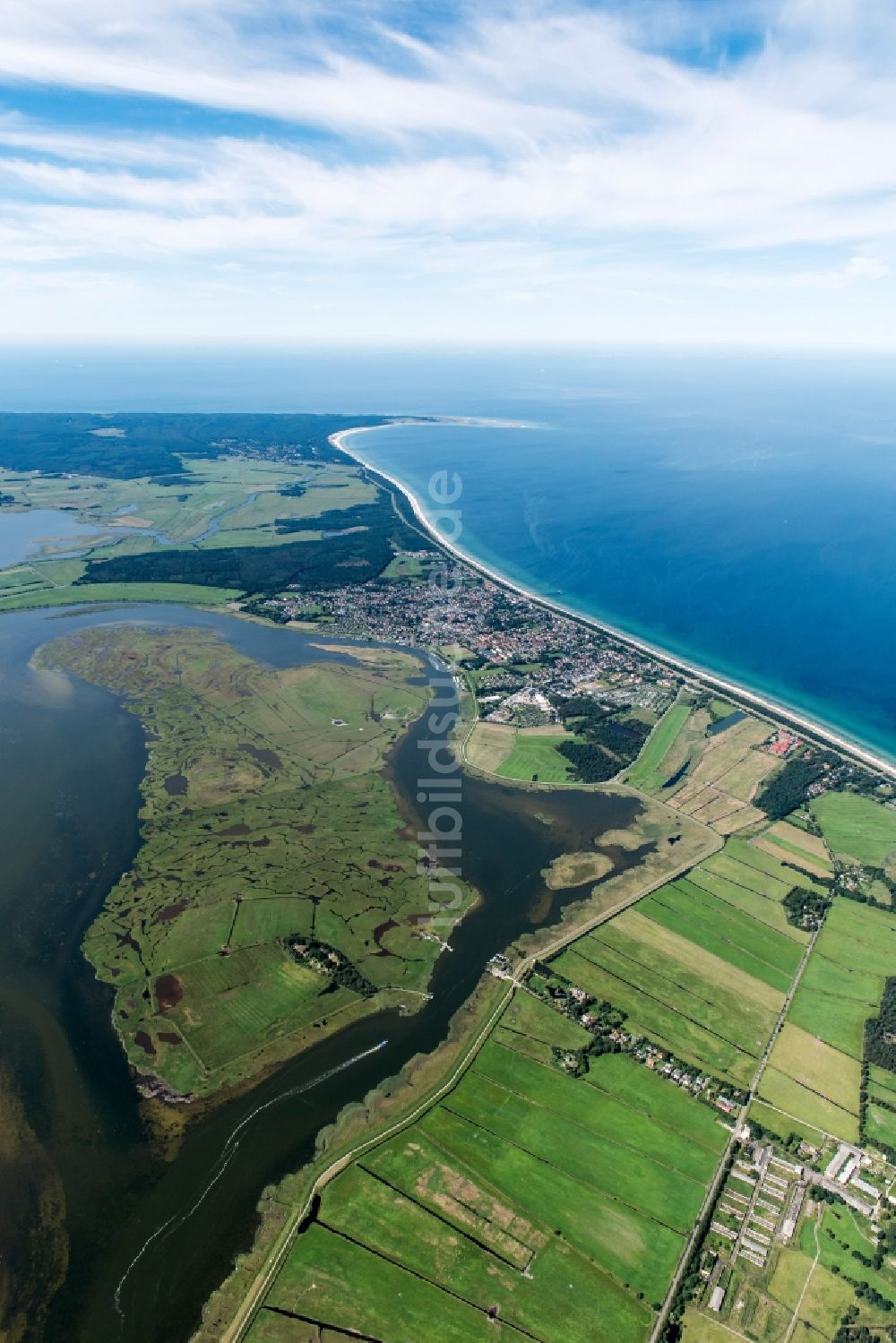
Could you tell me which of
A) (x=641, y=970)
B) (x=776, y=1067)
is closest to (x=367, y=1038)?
(x=641, y=970)

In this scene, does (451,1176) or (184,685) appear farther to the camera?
(184,685)

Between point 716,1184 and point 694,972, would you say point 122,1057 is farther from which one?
point 694,972

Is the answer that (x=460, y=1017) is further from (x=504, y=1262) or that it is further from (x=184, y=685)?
(x=184, y=685)

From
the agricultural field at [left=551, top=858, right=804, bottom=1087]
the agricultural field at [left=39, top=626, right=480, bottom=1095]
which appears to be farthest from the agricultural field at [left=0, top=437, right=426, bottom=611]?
the agricultural field at [left=551, top=858, right=804, bottom=1087]

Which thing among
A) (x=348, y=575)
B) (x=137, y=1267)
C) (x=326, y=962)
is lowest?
(x=137, y=1267)

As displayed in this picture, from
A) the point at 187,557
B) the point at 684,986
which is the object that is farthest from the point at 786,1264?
the point at 187,557

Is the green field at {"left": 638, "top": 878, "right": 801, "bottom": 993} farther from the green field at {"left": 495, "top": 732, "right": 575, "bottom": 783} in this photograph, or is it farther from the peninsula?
the green field at {"left": 495, "top": 732, "right": 575, "bottom": 783}
